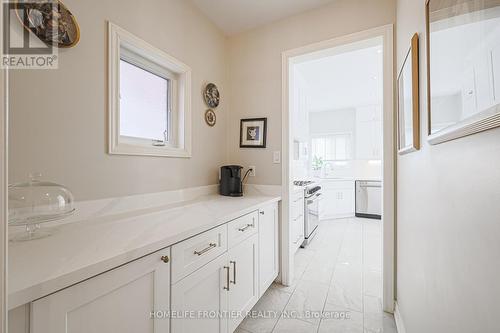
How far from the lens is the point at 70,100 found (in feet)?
3.70

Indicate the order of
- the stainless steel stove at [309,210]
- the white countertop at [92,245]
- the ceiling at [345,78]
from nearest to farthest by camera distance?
the white countertop at [92,245], the ceiling at [345,78], the stainless steel stove at [309,210]

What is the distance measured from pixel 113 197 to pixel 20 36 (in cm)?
87

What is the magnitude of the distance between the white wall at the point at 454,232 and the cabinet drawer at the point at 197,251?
0.96 meters

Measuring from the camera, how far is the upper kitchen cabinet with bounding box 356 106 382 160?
504 centimetres

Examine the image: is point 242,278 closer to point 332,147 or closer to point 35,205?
point 35,205

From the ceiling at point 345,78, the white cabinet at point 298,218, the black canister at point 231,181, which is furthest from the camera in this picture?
the ceiling at point 345,78

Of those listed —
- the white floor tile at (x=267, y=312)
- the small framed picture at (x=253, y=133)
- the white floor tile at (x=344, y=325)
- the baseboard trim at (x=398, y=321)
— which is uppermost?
the small framed picture at (x=253, y=133)

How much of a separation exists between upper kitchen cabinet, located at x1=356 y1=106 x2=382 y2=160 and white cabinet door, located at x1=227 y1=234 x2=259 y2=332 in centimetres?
450

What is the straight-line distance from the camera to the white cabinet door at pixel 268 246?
176 centimetres

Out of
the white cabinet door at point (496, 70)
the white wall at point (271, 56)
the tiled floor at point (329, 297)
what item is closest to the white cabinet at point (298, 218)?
the tiled floor at point (329, 297)

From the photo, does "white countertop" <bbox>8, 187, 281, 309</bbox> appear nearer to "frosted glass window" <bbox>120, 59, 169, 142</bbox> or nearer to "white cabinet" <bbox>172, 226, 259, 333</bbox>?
"white cabinet" <bbox>172, 226, 259, 333</bbox>

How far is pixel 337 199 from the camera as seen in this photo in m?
5.02

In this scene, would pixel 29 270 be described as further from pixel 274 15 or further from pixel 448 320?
pixel 274 15

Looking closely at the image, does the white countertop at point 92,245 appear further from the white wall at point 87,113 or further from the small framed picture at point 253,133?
the small framed picture at point 253,133
